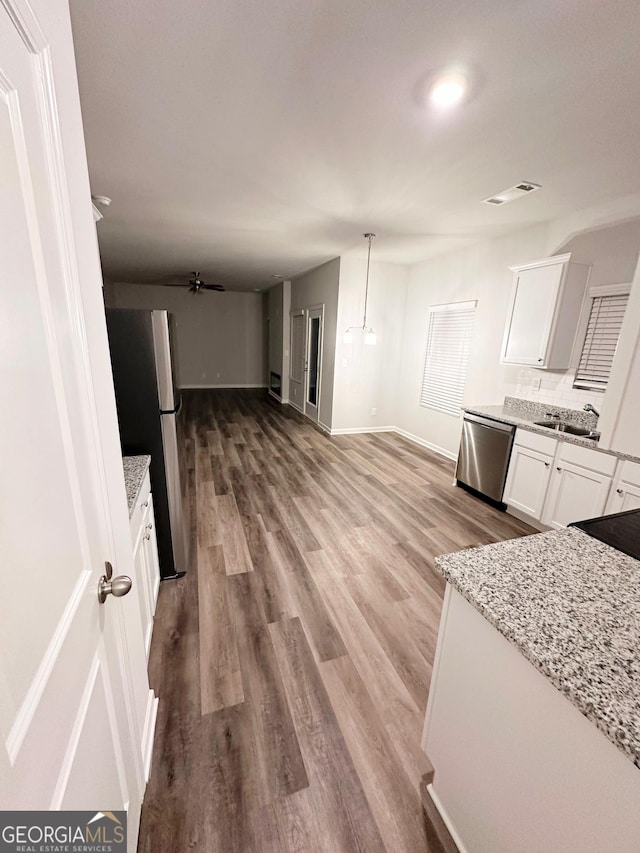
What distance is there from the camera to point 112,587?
0.83 m

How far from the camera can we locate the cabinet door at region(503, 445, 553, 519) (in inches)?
118

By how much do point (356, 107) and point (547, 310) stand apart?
243cm

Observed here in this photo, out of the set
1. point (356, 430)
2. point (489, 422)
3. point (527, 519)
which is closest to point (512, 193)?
point (489, 422)

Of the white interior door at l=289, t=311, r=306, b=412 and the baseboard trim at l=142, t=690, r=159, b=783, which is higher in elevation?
the white interior door at l=289, t=311, r=306, b=412

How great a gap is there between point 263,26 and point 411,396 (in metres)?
4.80

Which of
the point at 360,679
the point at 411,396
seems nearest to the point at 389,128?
the point at 360,679

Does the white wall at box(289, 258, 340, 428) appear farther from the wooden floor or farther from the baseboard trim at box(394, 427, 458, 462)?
the wooden floor

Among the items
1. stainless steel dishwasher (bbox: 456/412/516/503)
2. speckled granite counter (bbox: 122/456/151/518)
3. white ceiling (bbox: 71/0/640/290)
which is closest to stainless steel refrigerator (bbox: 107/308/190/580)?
speckled granite counter (bbox: 122/456/151/518)

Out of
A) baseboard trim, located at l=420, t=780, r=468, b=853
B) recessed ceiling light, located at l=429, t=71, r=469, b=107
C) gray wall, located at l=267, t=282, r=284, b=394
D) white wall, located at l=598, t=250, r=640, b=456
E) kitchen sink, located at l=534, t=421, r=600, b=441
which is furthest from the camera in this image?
gray wall, located at l=267, t=282, r=284, b=394

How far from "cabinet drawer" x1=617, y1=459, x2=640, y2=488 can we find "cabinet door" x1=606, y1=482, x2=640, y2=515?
0.10ft

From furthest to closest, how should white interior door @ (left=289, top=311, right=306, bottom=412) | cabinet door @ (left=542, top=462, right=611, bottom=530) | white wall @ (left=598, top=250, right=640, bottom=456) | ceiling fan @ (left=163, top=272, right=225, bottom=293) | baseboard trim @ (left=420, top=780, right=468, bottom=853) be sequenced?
white interior door @ (left=289, top=311, right=306, bottom=412) < ceiling fan @ (left=163, top=272, right=225, bottom=293) < cabinet door @ (left=542, top=462, right=611, bottom=530) < baseboard trim @ (left=420, top=780, right=468, bottom=853) < white wall @ (left=598, top=250, right=640, bottom=456)

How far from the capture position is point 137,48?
149 centimetres

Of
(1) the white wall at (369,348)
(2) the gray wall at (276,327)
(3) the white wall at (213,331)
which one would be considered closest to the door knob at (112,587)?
(1) the white wall at (369,348)

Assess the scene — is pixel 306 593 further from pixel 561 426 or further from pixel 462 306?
pixel 462 306
